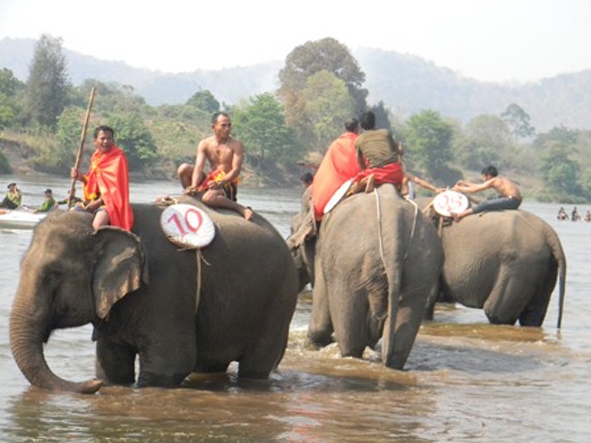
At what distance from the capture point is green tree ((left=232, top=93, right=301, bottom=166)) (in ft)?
303

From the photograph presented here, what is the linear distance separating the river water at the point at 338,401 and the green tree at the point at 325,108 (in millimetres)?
90992

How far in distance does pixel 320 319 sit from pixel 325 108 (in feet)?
335

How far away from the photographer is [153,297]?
8289mm

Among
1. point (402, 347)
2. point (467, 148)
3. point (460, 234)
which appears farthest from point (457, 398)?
point (467, 148)

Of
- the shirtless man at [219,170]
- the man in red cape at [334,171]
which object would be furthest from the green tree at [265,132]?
the shirtless man at [219,170]

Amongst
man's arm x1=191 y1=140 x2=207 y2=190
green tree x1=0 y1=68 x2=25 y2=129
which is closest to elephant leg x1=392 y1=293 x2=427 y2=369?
man's arm x1=191 y1=140 x2=207 y2=190

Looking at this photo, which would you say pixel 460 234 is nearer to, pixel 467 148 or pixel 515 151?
pixel 467 148

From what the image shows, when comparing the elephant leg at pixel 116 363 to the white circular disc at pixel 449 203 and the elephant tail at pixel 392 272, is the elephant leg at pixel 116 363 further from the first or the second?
the white circular disc at pixel 449 203

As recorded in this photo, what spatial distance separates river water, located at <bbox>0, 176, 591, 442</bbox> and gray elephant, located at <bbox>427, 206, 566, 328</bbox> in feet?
3.85

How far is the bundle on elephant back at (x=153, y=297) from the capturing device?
8016 millimetres

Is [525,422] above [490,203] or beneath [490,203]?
beneath

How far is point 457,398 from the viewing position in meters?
9.46

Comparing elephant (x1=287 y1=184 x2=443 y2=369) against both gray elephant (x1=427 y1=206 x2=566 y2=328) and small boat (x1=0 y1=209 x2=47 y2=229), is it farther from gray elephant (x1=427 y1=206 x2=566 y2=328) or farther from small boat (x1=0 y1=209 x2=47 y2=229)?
small boat (x1=0 y1=209 x2=47 y2=229)

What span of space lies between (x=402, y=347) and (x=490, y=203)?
4.96 m
